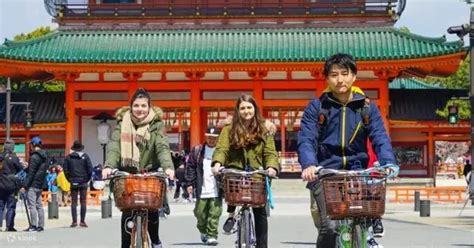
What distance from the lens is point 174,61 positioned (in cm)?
3303

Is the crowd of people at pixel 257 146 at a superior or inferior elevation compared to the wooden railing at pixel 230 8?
inferior

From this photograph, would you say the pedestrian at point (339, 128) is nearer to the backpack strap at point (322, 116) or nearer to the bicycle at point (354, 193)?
the backpack strap at point (322, 116)

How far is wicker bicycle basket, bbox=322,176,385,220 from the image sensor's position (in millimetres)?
6230

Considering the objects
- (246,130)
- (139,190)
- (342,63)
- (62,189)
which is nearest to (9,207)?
(246,130)

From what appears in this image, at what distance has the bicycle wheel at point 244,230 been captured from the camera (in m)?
8.94

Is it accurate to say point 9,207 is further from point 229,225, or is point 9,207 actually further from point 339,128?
point 339,128

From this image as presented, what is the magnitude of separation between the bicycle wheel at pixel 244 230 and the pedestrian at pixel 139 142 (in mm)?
862

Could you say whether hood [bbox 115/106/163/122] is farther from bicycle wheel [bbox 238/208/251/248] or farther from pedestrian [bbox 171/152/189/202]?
pedestrian [bbox 171/152/189/202]

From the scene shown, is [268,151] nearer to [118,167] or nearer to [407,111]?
[118,167]

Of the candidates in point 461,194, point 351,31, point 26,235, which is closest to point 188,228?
point 26,235

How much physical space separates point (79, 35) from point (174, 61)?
488cm

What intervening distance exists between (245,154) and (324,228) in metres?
2.45

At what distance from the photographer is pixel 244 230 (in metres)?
9.00

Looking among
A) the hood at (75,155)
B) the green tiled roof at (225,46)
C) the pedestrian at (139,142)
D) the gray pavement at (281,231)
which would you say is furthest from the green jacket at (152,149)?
the green tiled roof at (225,46)
